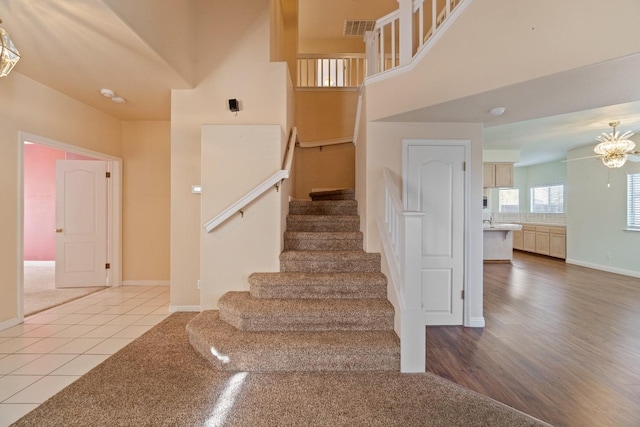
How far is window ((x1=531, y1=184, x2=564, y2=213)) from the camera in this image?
8.61 m

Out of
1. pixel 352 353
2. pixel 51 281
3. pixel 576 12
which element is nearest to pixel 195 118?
pixel 352 353

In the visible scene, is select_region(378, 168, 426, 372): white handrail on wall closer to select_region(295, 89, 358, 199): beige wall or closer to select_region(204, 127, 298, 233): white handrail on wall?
select_region(204, 127, 298, 233): white handrail on wall

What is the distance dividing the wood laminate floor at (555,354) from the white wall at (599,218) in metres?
1.81

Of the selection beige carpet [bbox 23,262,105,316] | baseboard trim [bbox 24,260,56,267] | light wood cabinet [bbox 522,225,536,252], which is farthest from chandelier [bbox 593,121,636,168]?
baseboard trim [bbox 24,260,56,267]

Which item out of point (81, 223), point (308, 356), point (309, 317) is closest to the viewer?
point (308, 356)

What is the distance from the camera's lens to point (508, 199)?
33.3ft

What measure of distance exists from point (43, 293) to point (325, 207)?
14.9 feet

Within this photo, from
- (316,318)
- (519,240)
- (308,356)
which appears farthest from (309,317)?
(519,240)

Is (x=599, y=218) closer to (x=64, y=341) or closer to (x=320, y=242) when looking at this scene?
(x=320, y=242)

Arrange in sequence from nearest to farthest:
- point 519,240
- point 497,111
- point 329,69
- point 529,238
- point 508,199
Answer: point 497,111, point 329,69, point 529,238, point 519,240, point 508,199

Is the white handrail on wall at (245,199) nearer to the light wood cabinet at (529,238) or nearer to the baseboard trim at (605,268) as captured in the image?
the baseboard trim at (605,268)

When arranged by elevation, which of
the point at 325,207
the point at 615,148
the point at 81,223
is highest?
the point at 615,148

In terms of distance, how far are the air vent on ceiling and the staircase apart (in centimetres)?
491

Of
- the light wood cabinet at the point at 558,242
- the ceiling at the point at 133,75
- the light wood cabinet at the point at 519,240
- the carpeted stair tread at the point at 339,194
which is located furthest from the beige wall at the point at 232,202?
the light wood cabinet at the point at 519,240
